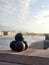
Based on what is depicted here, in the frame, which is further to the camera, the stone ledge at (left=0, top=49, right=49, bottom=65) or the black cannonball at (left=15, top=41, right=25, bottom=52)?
the black cannonball at (left=15, top=41, right=25, bottom=52)

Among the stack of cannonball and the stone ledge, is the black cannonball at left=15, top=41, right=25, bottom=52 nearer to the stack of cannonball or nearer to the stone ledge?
the stack of cannonball

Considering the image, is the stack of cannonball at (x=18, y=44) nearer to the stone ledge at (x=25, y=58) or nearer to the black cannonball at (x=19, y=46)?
the black cannonball at (x=19, y=46)

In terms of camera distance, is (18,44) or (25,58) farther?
(18,44)

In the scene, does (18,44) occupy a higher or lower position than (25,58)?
higher

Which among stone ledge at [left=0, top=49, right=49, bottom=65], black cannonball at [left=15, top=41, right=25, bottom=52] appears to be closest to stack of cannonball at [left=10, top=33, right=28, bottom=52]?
black cannonball at [left=15, top=41, right=25, bottom=52]

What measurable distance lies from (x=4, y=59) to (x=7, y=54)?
2.6 inches

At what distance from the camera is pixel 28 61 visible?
1.40 metres

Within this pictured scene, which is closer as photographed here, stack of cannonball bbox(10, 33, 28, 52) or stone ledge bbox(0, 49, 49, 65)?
stone ledge bbox(0, 49, 49, 65)

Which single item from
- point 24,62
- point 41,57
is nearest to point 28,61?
point 24,62

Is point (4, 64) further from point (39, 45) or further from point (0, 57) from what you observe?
point (39, 45)

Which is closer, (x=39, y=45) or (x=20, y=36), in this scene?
(x=20, y=36)

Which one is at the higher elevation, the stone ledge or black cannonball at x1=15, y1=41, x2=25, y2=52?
black cannonball at x1=15, y1=41, x2=25, y2=52

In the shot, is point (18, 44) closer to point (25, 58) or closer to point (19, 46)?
point (19, 46)

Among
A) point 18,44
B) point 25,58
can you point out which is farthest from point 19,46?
point 25,58
